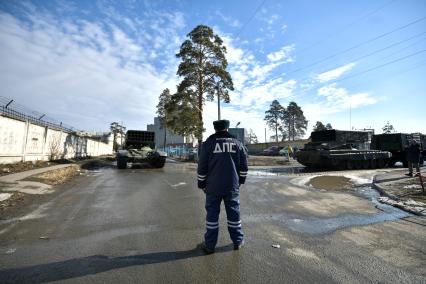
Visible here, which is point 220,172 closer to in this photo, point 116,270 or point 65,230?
point 116,270

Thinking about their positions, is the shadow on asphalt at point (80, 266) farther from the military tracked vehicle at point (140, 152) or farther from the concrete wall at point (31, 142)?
the military tracked vehicle at point (140, 152)

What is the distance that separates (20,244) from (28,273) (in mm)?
1163

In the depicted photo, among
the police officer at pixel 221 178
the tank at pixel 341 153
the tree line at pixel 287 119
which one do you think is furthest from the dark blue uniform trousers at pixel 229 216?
the tree line at pixel 287 119

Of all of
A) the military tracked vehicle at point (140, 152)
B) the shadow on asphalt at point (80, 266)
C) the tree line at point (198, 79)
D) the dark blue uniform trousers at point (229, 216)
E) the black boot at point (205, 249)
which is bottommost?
the shadow on asphalt at point (80, 266)

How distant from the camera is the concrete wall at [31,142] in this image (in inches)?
519

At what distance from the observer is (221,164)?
415cm

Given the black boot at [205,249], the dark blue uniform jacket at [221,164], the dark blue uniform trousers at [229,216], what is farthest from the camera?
the dark blue uniform jacket at [221,164]

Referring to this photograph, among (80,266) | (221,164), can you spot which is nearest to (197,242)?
(221,164)

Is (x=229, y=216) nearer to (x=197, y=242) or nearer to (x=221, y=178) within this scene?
(x=221, y=178)

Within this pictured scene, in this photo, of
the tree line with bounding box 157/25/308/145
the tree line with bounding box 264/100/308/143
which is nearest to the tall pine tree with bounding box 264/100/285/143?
the tree line with bounding box 264/100/308/143

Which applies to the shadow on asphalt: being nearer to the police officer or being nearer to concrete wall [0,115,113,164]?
the police officer

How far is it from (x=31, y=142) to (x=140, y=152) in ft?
19.6

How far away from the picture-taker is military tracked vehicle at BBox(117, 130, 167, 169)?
18141 mm

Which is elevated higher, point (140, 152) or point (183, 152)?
point (183, 152)
